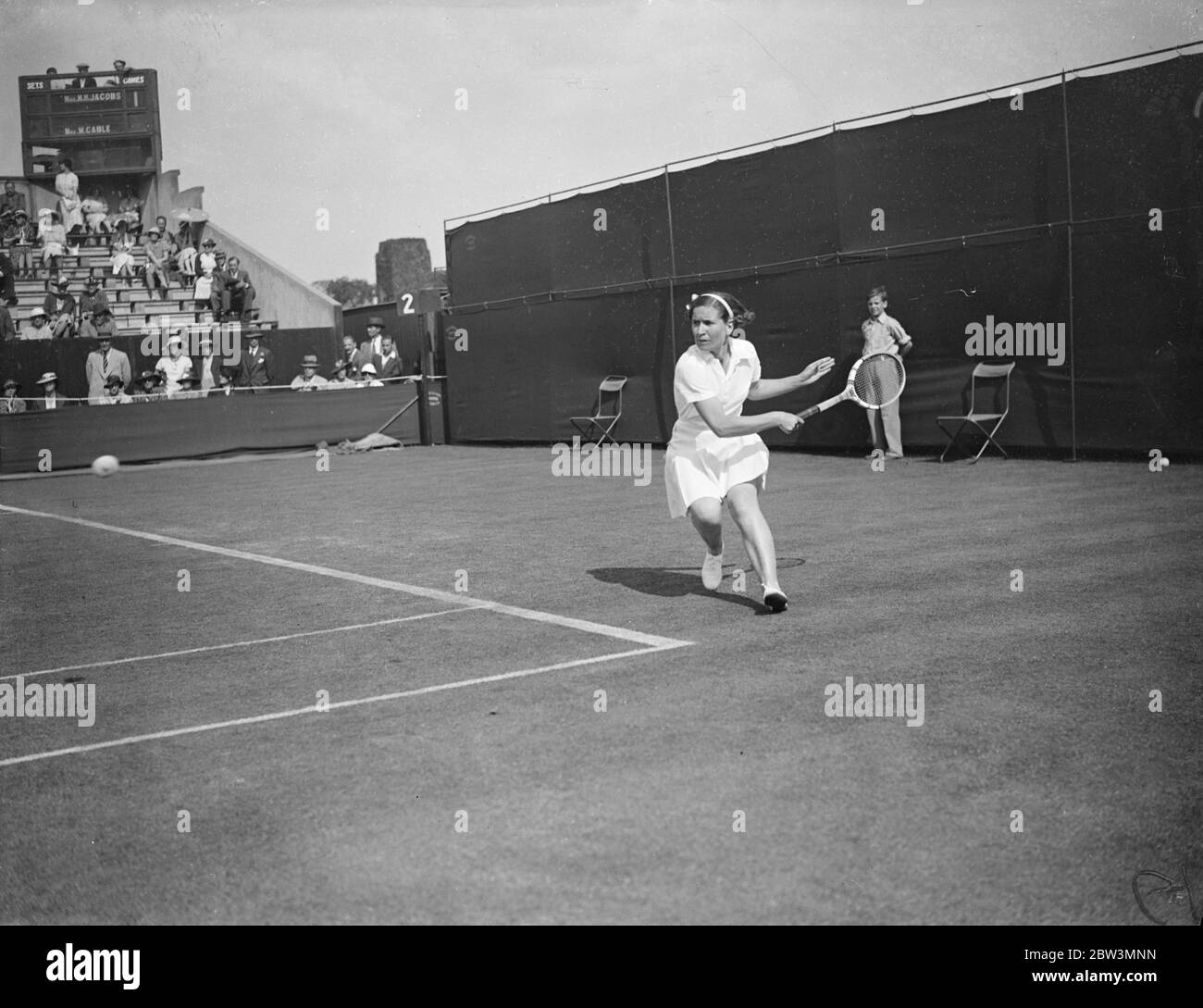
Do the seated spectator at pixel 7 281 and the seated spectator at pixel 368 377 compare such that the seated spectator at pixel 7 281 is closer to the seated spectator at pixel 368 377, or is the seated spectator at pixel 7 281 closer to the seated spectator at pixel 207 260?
the seated spectator at pixel 207 260

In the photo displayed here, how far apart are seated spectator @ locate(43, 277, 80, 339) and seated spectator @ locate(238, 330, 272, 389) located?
4.08m

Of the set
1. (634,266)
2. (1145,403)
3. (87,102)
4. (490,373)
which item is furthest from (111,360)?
(87,102)

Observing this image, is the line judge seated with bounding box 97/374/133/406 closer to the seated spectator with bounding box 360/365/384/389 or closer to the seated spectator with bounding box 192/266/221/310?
the seated spectator with bounding box 360/365/384/389

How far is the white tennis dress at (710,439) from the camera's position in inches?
307

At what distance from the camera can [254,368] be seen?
88.4ft

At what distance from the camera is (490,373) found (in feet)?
86.5

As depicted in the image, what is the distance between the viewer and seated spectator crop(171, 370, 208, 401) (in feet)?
80.6

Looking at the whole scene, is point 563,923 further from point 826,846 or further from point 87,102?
point 87,102

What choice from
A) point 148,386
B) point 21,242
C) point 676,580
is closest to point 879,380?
point 676,580

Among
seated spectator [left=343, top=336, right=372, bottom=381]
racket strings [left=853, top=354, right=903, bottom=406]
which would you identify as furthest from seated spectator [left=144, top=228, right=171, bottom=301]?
racket strings [left=853, top=354, right=903, bottom=406]

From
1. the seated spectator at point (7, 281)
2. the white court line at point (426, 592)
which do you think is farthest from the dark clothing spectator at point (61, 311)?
the white court line at point (426, 592)

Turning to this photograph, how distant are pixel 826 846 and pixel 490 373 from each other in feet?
74.8

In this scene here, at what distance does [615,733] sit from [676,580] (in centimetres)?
372

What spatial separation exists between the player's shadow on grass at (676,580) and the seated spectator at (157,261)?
25.6 metres
